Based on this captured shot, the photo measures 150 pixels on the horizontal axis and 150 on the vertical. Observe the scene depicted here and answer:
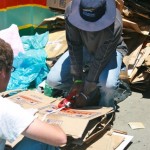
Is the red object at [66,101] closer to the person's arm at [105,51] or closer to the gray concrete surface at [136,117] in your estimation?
the person's arm at [105,51]

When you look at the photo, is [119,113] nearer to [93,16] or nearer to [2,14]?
[93,16]

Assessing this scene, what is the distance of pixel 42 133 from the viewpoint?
1.80 meters

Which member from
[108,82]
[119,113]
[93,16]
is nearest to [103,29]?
[93,16]

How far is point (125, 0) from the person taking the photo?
4.45m

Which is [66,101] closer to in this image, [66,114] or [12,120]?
[66,114]

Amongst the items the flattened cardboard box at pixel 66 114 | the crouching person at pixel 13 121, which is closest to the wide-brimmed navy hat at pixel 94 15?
the flattened cardboard box at pixel 66 114

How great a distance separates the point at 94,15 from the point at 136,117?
116 cm

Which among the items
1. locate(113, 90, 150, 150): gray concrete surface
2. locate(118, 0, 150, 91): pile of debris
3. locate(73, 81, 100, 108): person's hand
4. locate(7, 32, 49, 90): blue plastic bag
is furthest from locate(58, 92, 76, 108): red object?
locate(118, 0, 150, 91): pile of debris

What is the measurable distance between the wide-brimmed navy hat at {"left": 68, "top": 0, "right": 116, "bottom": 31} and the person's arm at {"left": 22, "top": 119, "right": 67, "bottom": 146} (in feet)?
4.22

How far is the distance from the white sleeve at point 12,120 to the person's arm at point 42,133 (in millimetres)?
27

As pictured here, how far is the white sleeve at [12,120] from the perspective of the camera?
5.72 ft

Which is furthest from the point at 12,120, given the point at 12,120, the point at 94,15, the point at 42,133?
the point at 94,15

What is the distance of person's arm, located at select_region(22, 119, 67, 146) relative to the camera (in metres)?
1.78

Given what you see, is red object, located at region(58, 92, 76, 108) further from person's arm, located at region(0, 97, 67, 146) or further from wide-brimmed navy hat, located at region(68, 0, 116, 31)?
person's arm, located at region(0, 97, 67, 146)
